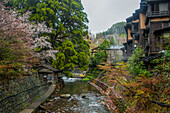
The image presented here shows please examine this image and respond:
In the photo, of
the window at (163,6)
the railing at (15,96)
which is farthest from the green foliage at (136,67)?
the railing at (15,96)

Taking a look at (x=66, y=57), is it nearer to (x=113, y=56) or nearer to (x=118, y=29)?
(x=113, y=56)

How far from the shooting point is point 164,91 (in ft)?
13.8

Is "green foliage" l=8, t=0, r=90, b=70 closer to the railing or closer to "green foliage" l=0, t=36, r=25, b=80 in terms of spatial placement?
the railing

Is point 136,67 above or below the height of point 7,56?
below

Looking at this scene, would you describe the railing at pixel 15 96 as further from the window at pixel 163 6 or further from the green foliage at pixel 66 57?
the window at pixel 163 6

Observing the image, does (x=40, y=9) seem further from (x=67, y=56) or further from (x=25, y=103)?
(x=25, y=103)

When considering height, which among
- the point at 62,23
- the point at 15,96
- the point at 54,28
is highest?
the point at 62,23

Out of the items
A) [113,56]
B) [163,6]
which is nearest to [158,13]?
[163,6]

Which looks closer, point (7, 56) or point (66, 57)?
point (7, 56)

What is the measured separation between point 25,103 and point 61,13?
37.8 feet

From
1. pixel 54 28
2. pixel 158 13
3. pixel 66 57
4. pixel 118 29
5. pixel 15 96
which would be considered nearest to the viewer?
pixel 15 96

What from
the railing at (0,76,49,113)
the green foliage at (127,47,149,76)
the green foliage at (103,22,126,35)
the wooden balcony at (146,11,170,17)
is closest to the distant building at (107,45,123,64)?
the wooden balcony at (146,11,170,17)

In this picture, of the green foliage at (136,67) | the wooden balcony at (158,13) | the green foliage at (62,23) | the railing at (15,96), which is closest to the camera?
the railing at (15,96)

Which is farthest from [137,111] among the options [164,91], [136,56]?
[136,56]
